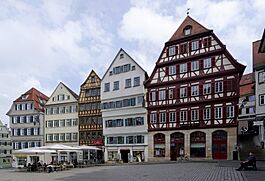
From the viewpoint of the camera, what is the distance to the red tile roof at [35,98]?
192 ft

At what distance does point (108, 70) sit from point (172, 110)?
12.7m

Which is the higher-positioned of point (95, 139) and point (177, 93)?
point (177, 93)

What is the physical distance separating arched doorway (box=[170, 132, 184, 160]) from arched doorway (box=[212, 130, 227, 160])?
4.11 m

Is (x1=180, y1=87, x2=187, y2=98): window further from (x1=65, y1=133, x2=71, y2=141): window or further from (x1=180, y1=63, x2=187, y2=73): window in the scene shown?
(x1=65, y1=133, x2=71, y2=141): window

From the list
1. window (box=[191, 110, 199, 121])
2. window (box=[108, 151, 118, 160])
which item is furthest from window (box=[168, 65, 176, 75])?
window (box=[108, 151, 118, 160])

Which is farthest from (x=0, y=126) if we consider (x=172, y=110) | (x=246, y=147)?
(x=246, y=147)

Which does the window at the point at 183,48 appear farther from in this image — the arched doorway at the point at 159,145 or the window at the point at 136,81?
the arched doorway at the point at 159,145

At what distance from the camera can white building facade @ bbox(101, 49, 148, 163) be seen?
44062 mm

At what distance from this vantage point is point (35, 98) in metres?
59.3

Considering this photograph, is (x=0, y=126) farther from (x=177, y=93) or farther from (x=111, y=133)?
(x=177, y=93)

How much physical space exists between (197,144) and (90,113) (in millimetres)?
19064

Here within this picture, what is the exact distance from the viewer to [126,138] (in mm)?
45500

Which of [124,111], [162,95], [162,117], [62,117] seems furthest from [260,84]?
[62,117]

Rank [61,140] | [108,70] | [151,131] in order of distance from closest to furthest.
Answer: [151,131] → [108,70] → [61,140]
